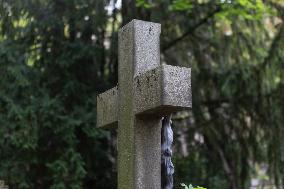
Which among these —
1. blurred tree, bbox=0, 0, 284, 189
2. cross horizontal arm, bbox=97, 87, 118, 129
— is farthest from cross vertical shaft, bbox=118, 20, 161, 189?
blurred tree, bbox=0, 0, 284, 189

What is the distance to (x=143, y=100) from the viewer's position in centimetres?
372

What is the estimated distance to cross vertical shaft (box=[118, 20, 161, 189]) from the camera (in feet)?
12.2

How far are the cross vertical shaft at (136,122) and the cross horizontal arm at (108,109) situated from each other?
0.36ft

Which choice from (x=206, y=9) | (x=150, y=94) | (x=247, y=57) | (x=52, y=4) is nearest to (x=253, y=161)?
(x=247, y=57)

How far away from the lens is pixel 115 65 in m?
8.10

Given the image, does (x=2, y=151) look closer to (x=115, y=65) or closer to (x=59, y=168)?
(x=59, y=168)

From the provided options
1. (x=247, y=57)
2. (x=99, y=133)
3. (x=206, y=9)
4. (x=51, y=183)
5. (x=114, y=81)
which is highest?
(x=206, y=9)

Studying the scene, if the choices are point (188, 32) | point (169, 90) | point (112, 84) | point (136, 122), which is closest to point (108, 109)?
point (136, 122)

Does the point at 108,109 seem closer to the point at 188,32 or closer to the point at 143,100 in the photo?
the point at 143,100

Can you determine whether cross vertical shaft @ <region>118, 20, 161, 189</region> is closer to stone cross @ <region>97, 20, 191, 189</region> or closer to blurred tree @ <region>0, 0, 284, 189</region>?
stone cross @ <region>97, 20, 191, 189</region>

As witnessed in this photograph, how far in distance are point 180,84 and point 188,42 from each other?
5.61m

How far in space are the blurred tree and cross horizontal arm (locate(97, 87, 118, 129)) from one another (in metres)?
2.53

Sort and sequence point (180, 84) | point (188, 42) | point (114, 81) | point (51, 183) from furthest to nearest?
point (188, 42)
point (114, 81)
point (51, 183)
point (180, 84)

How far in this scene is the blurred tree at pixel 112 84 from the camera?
703cm
